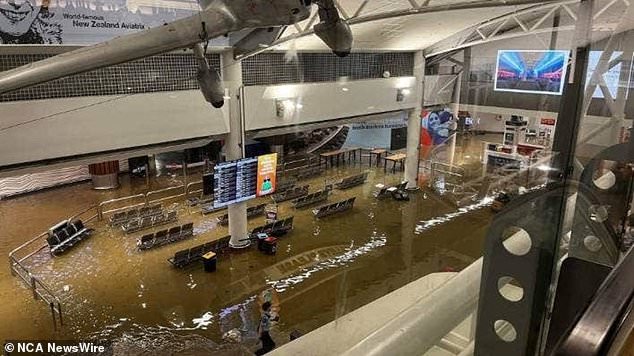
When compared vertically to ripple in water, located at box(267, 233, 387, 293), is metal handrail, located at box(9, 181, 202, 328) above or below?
above

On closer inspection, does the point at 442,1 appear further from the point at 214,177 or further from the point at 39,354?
the point at 39,354

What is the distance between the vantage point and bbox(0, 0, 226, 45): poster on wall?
15.5ft

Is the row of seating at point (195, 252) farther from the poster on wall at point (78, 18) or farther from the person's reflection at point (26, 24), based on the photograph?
the person's reflection at point (26, 24)

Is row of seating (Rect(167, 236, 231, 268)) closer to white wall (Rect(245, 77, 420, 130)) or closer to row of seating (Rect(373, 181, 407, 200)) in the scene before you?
white wall (Rect(245, 77, 420, 130))

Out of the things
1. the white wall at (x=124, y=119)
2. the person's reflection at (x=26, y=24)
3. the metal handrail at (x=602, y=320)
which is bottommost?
the white wall at (x=124, y=119)

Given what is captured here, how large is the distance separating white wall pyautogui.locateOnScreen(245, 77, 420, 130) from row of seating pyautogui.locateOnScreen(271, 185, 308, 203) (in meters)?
2.34

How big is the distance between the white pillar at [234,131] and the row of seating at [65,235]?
294cm

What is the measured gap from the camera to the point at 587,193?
3.92 feet

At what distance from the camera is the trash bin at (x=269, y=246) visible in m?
8.29

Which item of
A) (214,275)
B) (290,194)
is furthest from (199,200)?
(214,275)

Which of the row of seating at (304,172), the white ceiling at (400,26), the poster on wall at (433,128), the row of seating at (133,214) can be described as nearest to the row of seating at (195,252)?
the row of seating at (133,214)

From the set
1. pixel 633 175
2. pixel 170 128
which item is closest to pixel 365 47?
pixel 170 128

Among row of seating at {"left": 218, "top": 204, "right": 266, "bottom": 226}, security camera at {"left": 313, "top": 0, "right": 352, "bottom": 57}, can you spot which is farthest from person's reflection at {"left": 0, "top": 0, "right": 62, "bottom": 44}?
row of seating at {"left": 218, "top": 204, "right": 266, "bottom": 226}

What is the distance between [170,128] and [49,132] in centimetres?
171
